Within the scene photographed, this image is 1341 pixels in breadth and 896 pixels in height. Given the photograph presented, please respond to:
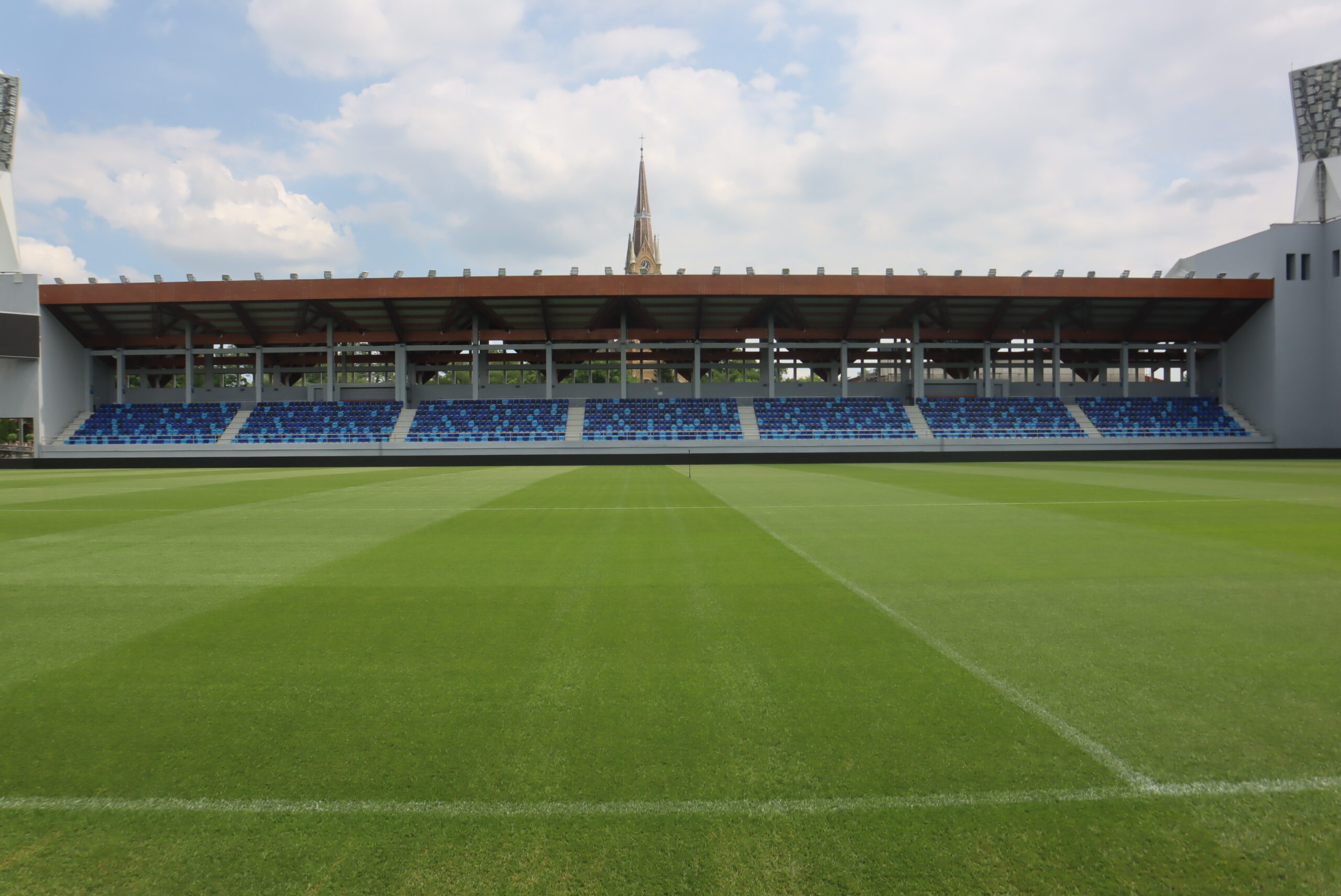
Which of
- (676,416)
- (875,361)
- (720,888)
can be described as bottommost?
(720,888)

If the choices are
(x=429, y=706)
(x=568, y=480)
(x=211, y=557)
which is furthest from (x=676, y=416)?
(x=429, y=706)

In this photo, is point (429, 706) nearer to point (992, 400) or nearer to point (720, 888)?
point (720, 888)

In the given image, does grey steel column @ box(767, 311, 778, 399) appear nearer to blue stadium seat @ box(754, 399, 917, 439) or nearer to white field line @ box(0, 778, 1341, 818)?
blue stadium seat @ box(754, 399, 917, 439)

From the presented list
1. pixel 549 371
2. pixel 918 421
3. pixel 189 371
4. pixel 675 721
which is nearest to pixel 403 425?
pixel 549 371

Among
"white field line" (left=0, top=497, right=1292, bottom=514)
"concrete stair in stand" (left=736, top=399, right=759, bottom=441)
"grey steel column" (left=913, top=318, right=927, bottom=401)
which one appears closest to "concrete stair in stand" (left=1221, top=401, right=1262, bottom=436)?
"grey steel column" (left=913, top=318, right=927, bottom=401)

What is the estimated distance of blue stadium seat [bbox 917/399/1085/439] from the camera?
123 ft

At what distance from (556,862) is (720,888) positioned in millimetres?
596

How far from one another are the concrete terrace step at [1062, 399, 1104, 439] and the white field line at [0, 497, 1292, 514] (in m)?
26.8

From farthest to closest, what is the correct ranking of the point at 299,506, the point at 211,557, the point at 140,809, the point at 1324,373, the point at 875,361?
the point at 875,361, the point at 1324,373, the point at 299,506, the point at 211,557, the point at 140,809

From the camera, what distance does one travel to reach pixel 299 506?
1338 centimetres

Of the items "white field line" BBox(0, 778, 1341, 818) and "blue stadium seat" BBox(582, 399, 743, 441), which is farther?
"blue stadium seat" BBox(582, 399, 743, 441)

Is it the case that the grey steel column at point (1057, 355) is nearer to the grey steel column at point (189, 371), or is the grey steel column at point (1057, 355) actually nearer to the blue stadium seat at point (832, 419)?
the blue stadium seat at point (832, 419)

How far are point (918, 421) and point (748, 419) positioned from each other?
1058 centimetres

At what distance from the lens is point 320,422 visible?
→ 130 ft
